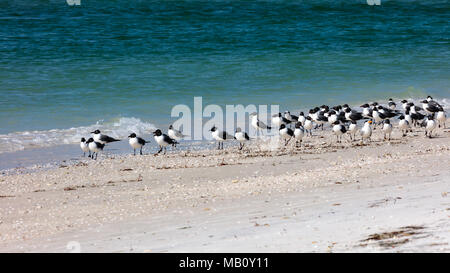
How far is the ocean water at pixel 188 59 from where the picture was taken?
79.1 feet

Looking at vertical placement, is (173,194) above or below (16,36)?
below

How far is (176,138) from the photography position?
18.8 meters

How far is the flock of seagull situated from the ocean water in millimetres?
2187

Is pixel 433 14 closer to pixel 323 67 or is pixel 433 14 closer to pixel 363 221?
pixel 323 67

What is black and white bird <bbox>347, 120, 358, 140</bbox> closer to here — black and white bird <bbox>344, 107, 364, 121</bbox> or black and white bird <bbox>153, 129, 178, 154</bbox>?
black and white bird <bbox>344, 107, 364, 121</bbox>

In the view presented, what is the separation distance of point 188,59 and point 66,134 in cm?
1378

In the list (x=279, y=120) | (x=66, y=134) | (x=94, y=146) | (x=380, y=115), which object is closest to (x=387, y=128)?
(x=380, y=115)

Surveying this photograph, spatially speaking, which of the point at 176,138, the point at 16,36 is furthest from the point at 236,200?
the point at 16,36

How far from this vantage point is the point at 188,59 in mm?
33000

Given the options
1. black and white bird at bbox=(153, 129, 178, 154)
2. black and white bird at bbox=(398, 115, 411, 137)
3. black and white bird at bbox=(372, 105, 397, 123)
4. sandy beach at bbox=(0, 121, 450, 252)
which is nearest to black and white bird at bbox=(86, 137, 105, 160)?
sandy beach at bbox=(0, 121, 450, 252)

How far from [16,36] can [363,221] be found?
2917 cm

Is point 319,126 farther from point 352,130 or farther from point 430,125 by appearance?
point 430,125

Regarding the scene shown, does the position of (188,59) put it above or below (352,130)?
above

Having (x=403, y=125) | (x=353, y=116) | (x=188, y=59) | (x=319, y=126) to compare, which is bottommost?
(x=319, y=126)
